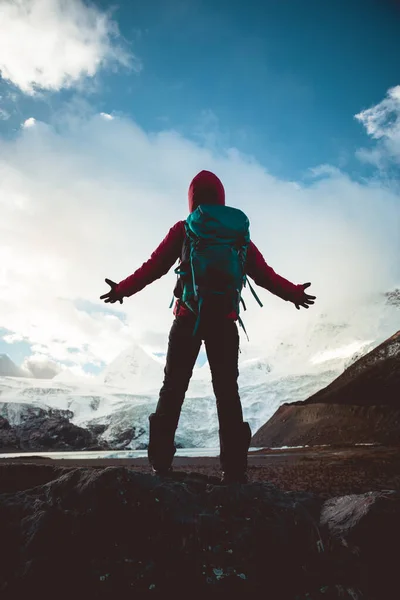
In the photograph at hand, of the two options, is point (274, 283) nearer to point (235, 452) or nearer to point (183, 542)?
point (235, 452)

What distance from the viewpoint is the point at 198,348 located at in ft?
9.88

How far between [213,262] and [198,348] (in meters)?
0.71

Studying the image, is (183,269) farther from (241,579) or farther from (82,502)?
(241,579)

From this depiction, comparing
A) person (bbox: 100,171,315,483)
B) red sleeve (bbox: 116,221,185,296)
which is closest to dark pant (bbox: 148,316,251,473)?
person (bbox: 100,171,315,483)

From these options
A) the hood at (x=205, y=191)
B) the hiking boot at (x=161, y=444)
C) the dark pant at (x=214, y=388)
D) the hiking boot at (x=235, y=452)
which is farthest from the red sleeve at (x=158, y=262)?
the hiking boot at (x=235, y=452)

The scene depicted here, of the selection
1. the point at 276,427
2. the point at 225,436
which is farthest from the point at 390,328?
the point at 225,436

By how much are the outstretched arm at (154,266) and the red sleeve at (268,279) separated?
2.23 ft

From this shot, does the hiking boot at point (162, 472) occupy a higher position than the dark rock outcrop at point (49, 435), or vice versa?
the hiking boot at point (162, 472)

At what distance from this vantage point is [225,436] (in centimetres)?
278

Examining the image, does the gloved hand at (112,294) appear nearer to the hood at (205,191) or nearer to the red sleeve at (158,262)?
the red sleeve at (158,262)

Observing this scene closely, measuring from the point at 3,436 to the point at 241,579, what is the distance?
60.1 meters

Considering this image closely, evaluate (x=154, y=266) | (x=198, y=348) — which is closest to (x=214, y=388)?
(x=198, y=348)

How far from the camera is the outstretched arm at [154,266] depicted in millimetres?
3312

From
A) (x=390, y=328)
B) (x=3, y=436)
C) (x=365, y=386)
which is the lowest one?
(x=3, y=436)
